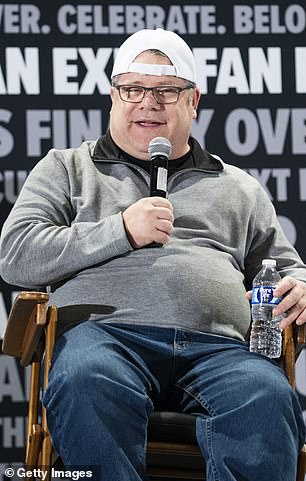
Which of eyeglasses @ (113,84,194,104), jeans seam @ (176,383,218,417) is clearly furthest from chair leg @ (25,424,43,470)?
eyeglasses @ (113,84,194,104)

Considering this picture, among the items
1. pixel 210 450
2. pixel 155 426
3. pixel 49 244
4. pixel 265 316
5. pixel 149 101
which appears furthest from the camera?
pixel 149 101

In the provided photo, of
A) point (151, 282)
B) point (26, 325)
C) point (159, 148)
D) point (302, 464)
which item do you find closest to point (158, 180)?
point (159, 148)

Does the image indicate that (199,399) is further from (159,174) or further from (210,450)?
(159,174)

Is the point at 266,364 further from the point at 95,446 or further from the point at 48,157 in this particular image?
the point at 48,157

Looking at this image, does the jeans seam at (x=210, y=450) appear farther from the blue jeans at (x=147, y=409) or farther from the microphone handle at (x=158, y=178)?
the microphone handle at (x=158, y=178)

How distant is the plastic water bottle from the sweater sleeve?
37cm

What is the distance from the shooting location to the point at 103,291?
2525 mm

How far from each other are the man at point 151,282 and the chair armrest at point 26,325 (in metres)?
Result: 0.08

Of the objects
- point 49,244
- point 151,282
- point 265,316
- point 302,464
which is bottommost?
point 302,464

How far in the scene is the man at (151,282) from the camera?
2129 mm

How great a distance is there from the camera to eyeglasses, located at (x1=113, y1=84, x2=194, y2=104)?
279 centimetres

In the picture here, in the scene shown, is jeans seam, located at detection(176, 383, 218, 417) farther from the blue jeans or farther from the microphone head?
the microphone head

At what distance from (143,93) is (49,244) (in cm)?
58

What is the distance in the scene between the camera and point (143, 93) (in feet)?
9.15
